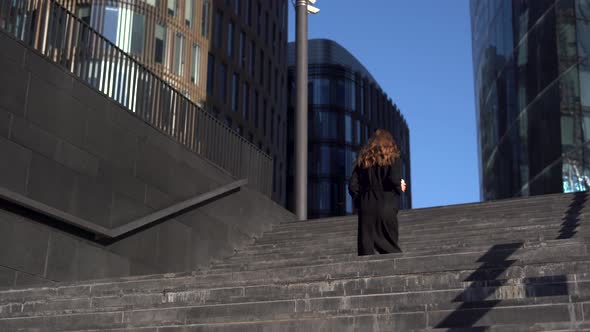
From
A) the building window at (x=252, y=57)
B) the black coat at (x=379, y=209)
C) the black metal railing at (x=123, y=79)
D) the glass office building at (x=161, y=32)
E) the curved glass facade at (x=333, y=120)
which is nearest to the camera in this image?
the black coat at (x=379, y=209)

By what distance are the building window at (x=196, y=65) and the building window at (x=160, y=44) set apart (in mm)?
2772

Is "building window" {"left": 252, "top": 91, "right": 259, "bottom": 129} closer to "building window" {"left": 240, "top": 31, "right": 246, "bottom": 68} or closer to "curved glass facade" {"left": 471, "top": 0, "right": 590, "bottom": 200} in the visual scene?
"building window" {"left": 240, "top": 31, "right": 246, "bottom": 68}

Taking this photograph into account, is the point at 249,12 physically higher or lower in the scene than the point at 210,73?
higher

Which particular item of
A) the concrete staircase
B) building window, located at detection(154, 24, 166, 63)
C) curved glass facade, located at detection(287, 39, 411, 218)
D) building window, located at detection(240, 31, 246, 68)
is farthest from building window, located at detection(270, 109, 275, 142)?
the concrete staircase

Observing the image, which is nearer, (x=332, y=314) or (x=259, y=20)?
(x=332, y=314)

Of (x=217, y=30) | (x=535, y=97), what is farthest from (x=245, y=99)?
(x=535, y=97)

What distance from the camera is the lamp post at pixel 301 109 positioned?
1797 centimetres

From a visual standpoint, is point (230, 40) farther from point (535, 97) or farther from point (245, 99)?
point (535, 97)

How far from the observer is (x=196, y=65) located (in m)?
43.8

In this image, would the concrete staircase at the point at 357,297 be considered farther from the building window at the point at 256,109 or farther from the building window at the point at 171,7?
the building window at the point at 256,109

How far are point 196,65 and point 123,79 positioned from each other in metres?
30.3

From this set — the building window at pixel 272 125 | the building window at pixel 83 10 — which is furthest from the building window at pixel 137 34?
the building window at pixel 272 125

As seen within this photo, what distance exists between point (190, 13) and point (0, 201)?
1380 inches

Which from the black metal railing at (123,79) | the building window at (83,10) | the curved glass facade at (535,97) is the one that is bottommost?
the black metal railing at (123,79)
